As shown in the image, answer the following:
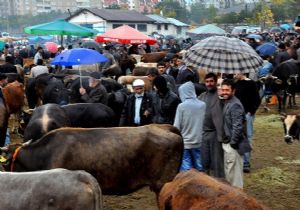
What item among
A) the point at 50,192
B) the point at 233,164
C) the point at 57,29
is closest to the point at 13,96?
the point at 57,29

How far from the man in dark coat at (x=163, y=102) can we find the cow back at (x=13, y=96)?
523 centimetres

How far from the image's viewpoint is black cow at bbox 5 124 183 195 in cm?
579

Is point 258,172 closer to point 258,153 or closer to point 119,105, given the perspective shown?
point 258,153

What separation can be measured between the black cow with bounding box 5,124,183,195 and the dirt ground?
3.45ft

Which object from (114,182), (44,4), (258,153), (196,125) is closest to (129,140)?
(114,182)

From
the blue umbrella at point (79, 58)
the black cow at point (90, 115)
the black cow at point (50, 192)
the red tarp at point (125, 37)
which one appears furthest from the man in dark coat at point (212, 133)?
the red tarp at point (125, 37)

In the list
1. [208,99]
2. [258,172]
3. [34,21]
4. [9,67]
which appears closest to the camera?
[208,99]

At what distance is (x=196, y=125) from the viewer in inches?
266

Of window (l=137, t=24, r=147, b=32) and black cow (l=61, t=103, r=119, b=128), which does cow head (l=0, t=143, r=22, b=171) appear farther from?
window (l=137, t=24, r=147, b=32)

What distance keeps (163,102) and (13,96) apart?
5471 millimetres

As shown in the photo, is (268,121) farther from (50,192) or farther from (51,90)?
(50,192)

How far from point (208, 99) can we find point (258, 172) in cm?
272

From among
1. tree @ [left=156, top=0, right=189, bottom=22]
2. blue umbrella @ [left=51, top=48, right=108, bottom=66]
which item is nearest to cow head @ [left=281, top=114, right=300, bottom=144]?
blue umbrella @ [left=51, top=48, right=108, bottom=66]

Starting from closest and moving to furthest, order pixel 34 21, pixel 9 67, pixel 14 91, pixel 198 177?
pixel 198 177 < pixel 14 91 < pixel 9 67 < pixel 34 21
